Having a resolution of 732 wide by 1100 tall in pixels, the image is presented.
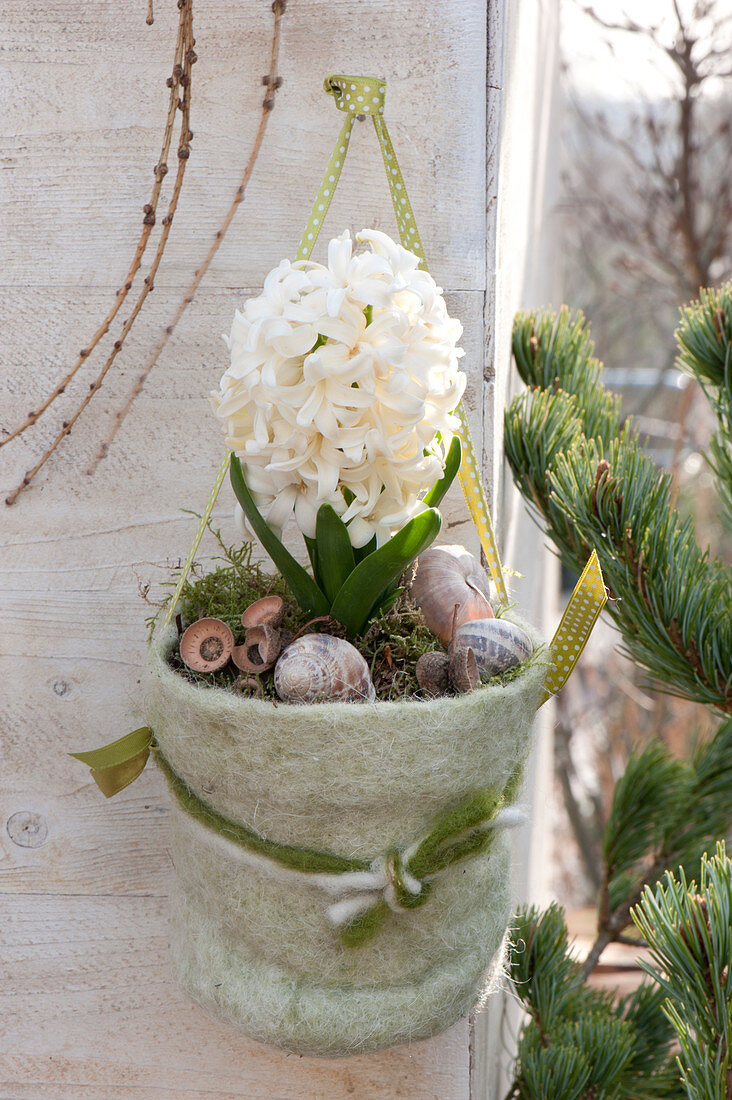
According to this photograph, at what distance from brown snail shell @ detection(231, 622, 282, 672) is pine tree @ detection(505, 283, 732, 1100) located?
0.93 feet

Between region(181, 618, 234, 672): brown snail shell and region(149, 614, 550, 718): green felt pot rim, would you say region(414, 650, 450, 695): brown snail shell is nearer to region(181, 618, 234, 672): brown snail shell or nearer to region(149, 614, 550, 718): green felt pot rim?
region(149, 614, 550, 718): green felt pot rim

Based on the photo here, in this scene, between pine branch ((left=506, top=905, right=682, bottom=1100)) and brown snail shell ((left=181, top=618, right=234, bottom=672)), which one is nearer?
brown snail shell ((left=181, top=618, right=234, bottom=672))

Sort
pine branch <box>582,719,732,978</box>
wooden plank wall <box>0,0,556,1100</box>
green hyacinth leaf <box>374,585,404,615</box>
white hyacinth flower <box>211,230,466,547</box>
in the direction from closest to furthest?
white hyacinth flower <box>211,230,466,547</box>
green hyacinth leaf <box>374,585,404,615</box>
wooden plank wall <box>0,0,556,1100</box>
pine branch <box>582,719,732,978</box>

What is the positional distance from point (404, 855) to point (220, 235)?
0.47 meters

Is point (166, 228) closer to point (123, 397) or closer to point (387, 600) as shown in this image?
point (123, 397)

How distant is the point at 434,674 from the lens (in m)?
0.51

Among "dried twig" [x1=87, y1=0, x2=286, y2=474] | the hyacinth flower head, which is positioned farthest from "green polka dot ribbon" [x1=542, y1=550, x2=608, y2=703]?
"dried twig" [x1=87, y1=0, x2=286, y2=474]

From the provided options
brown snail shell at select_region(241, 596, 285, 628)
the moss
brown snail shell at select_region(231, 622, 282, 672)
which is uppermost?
brown snail shell at select_region(241, 596, 285, 628)

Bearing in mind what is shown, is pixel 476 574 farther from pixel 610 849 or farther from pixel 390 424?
pixel 610 849

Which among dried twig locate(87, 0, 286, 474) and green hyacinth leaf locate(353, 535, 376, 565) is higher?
dried twig locate(87, 0, 286, 474)

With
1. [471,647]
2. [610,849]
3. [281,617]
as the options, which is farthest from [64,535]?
[610,849]

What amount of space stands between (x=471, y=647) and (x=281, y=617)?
0.12 metres

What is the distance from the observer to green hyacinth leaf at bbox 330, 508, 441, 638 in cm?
48

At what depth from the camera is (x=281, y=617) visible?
53 centimetres
